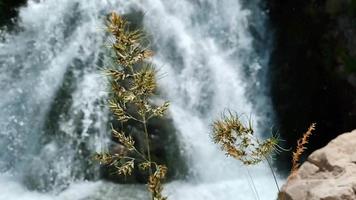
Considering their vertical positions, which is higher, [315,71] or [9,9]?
[9,9]

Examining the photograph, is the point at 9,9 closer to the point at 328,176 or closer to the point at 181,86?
the point at 181,86

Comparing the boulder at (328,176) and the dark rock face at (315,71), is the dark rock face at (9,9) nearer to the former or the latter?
the dark rock face at (315,71)

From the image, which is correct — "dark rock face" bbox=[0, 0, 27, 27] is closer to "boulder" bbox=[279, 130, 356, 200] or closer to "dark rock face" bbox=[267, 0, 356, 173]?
"dark rock face" bbox=[267, 0, 356, 173]

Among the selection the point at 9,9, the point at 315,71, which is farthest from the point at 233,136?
the point at 9,9

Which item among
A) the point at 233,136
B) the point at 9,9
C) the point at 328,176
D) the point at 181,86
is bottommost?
the point at 233,136

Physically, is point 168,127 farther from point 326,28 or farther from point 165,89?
point 326,28

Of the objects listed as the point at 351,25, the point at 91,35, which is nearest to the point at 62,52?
the point at 91,35
